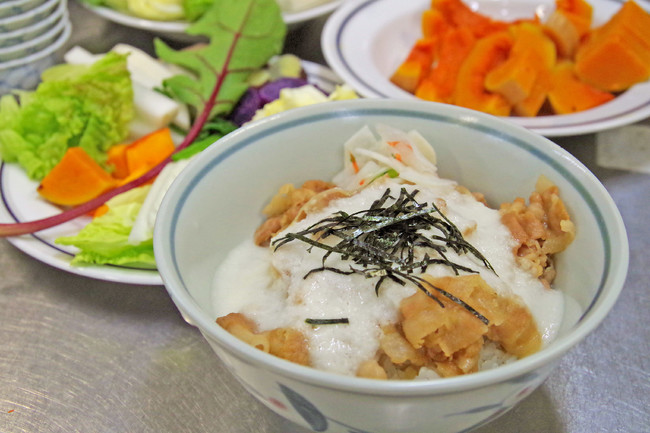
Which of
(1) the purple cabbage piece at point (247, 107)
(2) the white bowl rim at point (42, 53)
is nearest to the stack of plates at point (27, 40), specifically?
(2) the white bowl rim at point (42, 53)

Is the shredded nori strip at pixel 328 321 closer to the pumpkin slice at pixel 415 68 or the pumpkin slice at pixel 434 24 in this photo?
the pumpkin slice at pixel 415 68

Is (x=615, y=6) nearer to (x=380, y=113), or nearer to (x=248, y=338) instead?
(x=380, y=113)

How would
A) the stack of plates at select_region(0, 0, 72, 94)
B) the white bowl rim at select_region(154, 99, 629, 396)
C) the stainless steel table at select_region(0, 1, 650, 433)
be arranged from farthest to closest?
1. the stack of plates at select_region(0, 0, 72, 94)
2. the stainless steel table at select_region(0, 1, 650, 433)
3. the white bowl rim at select_region(154, 99, 629, 396)

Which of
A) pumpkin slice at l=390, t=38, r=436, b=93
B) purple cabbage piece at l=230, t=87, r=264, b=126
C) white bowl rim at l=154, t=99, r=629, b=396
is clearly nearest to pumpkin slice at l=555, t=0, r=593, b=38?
pumpkin slice at l=390, t=38, r=436, b=93

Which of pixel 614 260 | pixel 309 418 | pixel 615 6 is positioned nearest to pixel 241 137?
pixel 309 418

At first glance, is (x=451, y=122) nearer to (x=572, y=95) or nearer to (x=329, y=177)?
(x=329, y=177)

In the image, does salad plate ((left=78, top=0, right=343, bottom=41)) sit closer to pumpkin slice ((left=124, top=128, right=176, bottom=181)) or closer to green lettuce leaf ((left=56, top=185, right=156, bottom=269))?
pumpkin slice ((left=124, top=128, right=176, bottom=181))
